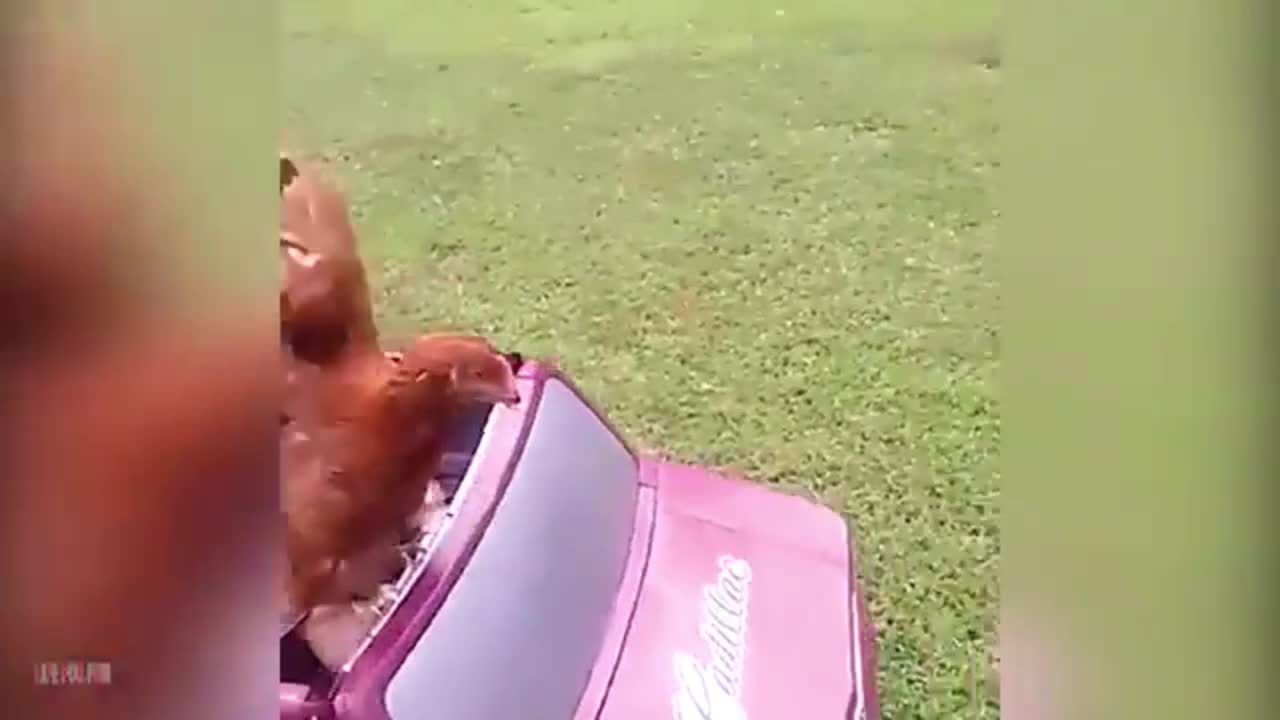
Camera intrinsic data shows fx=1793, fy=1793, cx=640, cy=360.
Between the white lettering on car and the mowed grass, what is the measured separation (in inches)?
3.1

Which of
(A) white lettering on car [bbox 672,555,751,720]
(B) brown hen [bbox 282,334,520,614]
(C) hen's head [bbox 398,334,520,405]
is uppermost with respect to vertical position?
(C) hen's head [bbox 398,334,520,405]

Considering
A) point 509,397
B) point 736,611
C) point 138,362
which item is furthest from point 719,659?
point 138,362

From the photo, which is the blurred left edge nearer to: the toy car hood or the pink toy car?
the pink toy car

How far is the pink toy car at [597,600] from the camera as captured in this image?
114 cm

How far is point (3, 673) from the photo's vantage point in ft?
3.86

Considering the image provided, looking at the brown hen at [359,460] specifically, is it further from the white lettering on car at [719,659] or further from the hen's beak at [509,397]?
the white lettering on car at [719,659]

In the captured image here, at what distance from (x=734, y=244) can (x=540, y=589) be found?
0.26 meters

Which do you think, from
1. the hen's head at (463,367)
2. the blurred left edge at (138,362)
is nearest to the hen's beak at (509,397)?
the hen's head at (463,367)

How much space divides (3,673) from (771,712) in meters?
0.50

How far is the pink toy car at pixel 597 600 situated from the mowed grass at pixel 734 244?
0.09 ft

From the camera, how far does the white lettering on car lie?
46.0 inches

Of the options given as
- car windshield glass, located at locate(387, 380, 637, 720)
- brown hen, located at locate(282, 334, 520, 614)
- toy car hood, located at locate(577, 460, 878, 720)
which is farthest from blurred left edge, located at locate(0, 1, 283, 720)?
toy car hood, located at locate(577, 460, 878, 720)

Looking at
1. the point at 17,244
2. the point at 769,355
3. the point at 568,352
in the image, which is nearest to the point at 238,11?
the point at 17,244

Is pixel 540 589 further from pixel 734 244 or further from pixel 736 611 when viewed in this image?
pixel 734 244
